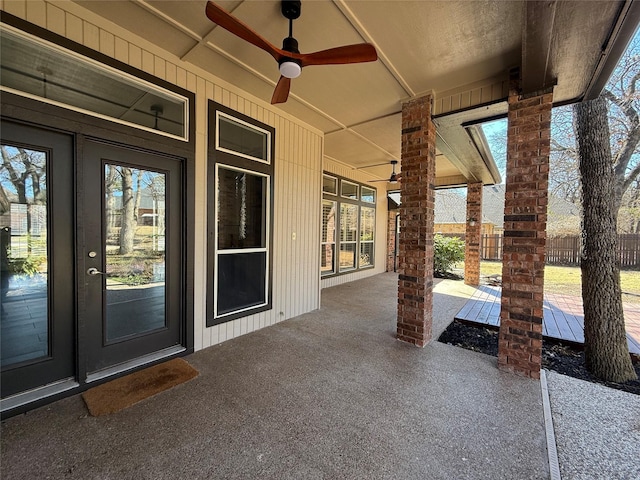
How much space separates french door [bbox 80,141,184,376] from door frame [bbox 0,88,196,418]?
0.16 feet

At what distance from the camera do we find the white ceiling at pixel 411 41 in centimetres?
185

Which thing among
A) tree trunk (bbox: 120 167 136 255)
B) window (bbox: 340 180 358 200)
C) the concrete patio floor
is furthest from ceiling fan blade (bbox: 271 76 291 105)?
window (bbox: 340 180 358 200)

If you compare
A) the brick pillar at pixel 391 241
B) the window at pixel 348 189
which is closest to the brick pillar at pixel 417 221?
the window at pixel 348 189

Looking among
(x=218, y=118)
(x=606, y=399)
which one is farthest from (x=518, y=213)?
(x=218, y=118)

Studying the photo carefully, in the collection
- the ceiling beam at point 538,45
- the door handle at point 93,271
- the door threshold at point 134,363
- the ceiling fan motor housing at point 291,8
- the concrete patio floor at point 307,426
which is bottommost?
the concrete patio floor at point 307,426

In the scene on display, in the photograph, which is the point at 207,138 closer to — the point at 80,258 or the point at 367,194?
the point at 80,258

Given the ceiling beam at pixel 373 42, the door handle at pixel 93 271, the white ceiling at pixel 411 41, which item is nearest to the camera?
the white ceiling at pixel 411 41

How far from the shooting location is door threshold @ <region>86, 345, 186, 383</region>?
2.28m

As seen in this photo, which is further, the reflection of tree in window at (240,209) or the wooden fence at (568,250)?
the wooden fence at (568,250)

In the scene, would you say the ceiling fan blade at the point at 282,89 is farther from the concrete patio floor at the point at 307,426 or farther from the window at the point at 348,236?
the window at the point at 348,236

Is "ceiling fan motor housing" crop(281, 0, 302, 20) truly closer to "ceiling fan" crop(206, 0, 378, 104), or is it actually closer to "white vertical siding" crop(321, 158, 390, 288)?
"ceiling fan" crop(206, 0, 378, 104)

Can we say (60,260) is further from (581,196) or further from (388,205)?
(388,205)

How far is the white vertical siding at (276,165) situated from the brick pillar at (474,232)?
4.83 meters

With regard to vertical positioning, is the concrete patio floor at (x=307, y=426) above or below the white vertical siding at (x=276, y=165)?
below
